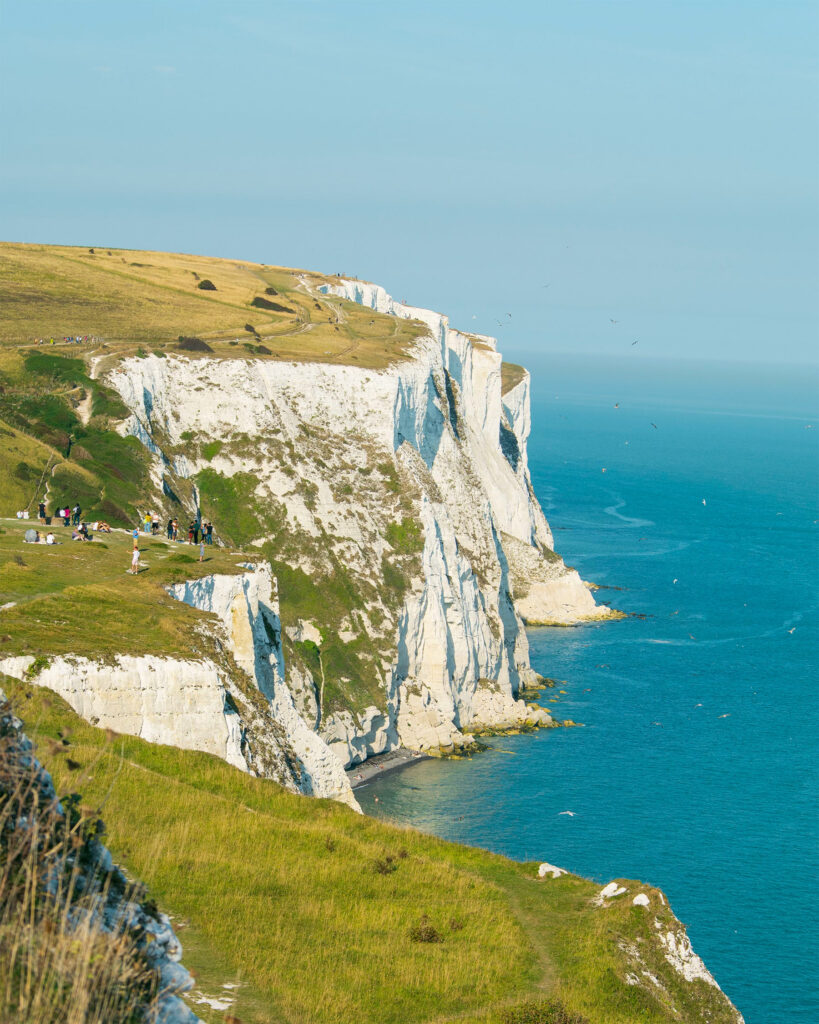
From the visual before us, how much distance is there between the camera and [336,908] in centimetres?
2083

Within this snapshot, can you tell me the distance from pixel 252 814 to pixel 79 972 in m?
14.7

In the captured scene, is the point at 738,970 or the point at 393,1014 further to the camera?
the point at 738,970

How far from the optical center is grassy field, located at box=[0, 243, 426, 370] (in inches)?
3915

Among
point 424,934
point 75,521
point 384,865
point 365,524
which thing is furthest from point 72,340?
point 424,934

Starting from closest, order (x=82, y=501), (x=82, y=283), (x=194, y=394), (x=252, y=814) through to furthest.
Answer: (x=252, y=814) < (x=82, y=501) < (x=194, y=394) < (x=82, y=283)

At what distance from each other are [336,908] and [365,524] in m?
66.8

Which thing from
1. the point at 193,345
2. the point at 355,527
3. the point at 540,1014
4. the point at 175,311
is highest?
the point at 175,311

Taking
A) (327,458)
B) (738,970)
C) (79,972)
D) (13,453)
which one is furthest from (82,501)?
(79,972)

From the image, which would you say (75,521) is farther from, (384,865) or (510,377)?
(510,377)

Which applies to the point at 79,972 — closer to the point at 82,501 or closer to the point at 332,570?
the point at 82,501

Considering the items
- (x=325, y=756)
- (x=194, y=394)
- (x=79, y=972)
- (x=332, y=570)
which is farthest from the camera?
(x=194, y=394)

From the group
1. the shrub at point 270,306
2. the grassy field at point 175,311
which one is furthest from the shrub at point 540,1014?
the shrub at point 270,306

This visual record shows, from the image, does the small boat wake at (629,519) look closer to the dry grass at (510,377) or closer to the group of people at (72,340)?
the dry grass at (510,377)

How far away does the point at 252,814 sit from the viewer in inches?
946
